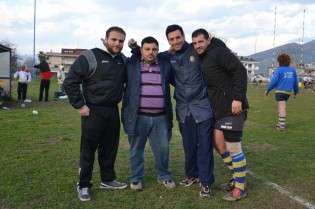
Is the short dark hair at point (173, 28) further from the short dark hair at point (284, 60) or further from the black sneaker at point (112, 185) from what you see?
the short dark hair at point (284, 60)

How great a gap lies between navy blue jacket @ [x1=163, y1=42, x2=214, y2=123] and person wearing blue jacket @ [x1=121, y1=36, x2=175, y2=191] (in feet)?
0.65

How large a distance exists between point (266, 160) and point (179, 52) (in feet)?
9.67

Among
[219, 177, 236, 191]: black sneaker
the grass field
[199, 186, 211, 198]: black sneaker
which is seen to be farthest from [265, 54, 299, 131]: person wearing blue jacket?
[199, 186, 211, 198]: black sneaker

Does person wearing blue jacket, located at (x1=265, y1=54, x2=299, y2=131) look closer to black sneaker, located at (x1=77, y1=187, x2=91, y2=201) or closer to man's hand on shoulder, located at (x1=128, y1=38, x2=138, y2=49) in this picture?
man's hand on shoulder, located at (x1=128, y1=38, x2=138, y2=49)

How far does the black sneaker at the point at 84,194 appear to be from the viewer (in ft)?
14.1

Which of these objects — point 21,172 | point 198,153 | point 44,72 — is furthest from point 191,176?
point 44,72

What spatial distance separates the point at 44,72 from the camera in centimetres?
1734

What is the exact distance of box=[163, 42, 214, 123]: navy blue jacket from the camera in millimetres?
4520

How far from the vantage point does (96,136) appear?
14.6 feet

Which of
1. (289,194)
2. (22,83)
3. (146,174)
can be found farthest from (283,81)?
(22,83)

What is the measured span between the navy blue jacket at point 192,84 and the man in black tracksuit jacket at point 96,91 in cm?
77

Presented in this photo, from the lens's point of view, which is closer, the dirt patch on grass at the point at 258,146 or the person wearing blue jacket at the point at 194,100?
the person wearing blue jacket at the point at 194,100

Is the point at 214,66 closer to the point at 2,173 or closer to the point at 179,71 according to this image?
the point at 179,71

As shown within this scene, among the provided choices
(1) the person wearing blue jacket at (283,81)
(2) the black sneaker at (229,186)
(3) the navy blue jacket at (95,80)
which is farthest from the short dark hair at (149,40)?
(1) the person wearing blue jacket at (283,81)
